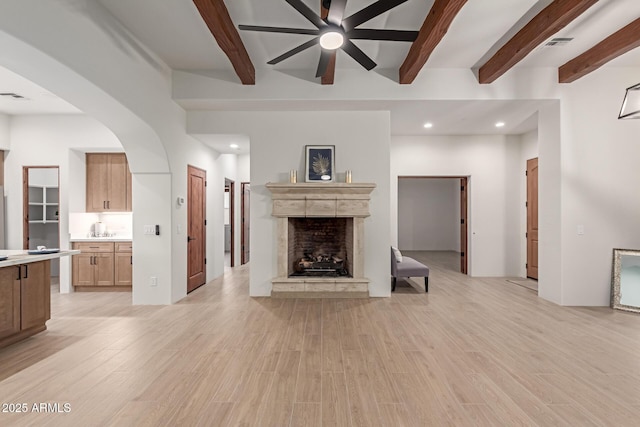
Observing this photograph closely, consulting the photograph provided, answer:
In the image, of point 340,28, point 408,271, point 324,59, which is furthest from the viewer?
point 408,271

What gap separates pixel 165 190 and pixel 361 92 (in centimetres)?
323

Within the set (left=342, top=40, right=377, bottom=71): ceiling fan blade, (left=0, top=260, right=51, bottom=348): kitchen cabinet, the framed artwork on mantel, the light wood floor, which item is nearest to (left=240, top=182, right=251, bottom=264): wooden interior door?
the framed artwork on mantel

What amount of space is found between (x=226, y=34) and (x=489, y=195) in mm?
5671

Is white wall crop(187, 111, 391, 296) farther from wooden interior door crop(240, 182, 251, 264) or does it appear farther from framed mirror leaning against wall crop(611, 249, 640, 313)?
framed mirror leaning against wall crop(611, 249, 640, 313)

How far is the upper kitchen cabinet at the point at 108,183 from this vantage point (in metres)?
5.57

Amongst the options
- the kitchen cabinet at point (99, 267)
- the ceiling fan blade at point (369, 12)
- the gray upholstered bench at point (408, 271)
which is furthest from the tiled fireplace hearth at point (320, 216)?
the kitchen cabinet at point (99, 267)

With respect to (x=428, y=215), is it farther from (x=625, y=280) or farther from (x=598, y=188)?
(x=625, y=280)

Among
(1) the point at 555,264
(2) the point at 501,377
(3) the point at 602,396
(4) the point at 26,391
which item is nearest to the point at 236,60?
(4) the point at 26,391

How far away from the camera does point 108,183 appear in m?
5.59

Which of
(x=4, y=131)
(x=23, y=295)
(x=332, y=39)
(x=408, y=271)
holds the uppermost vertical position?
(x=332, y=39)

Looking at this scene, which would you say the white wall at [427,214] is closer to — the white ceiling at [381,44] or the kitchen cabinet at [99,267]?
the white ceiling at [381,44]

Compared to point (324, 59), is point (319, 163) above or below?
below

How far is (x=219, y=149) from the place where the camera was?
6.21 m

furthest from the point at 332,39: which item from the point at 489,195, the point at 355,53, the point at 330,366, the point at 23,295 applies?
Answer: the point at 489,195
